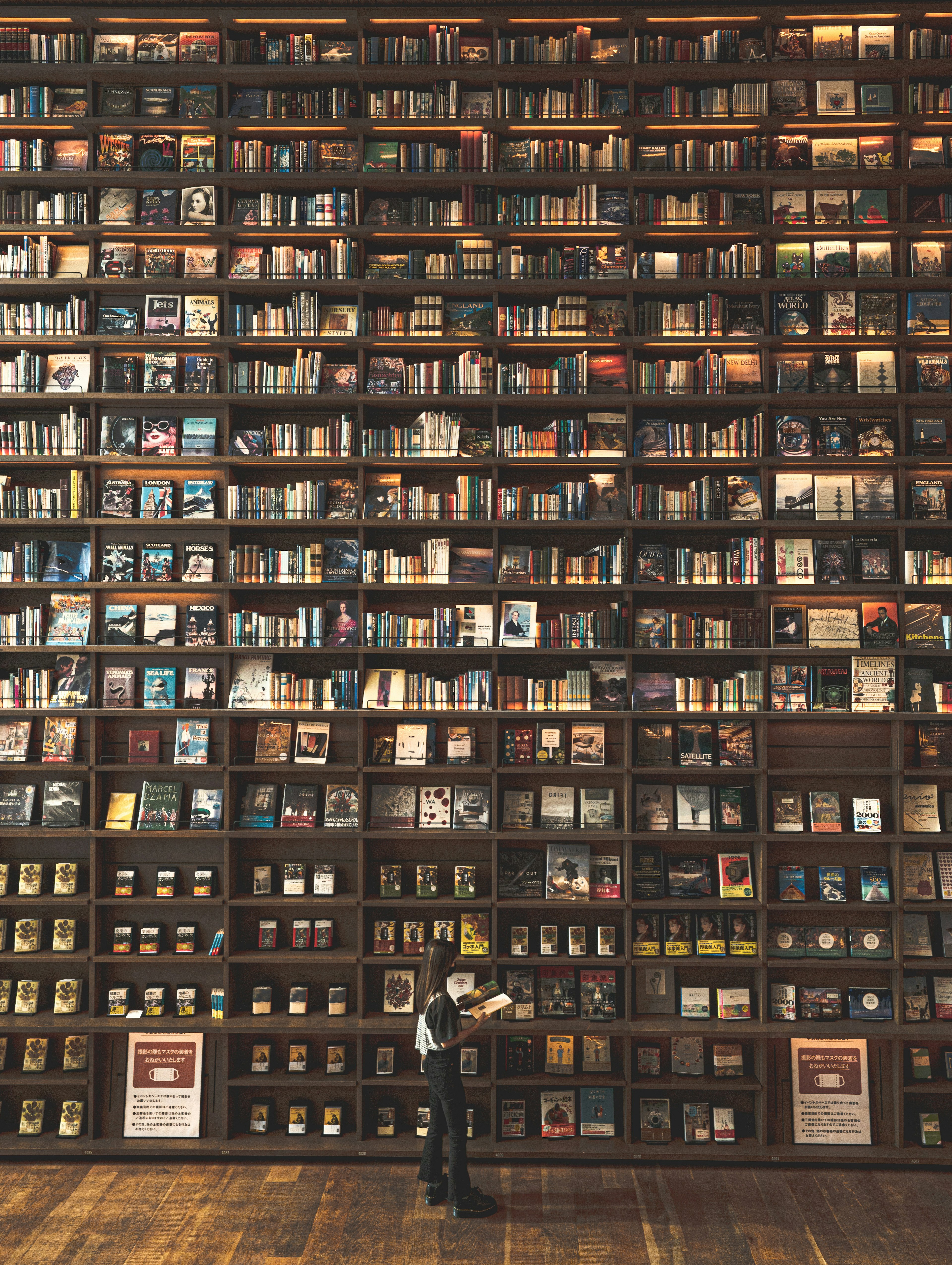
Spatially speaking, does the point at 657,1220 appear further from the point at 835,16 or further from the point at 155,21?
the point at 155,21

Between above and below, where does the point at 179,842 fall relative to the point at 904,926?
above

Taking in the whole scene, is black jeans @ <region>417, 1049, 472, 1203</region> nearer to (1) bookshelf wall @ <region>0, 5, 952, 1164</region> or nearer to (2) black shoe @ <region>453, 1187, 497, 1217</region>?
(2) black shoe @ <region>453, 1187, 497, 1217</region>

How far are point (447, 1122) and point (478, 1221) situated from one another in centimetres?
47

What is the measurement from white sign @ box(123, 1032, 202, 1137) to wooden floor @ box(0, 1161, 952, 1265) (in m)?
0.16

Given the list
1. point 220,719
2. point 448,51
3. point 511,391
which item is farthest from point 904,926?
point 448,51

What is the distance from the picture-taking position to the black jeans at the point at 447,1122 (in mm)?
3531

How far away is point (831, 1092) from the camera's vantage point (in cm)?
414

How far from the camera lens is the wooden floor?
341cm

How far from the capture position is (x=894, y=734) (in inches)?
166

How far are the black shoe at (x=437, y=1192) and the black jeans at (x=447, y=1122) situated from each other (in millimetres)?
22

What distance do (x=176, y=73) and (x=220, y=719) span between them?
3263 millimetres

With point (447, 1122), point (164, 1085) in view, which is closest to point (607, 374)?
point (447, 1122)

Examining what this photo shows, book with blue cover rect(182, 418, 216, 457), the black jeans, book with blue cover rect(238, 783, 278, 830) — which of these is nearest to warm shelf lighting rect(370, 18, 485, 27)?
book with blue cover rect(182, 418, 216, 457)

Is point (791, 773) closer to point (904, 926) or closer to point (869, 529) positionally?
point (904, 926)
